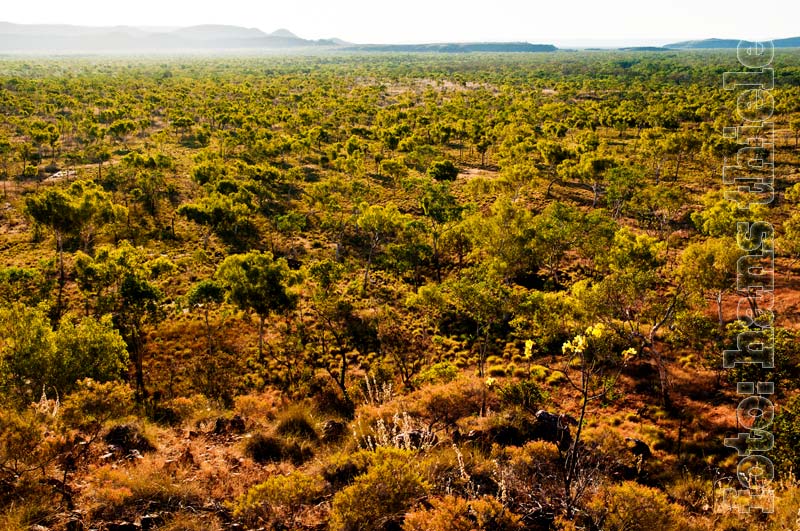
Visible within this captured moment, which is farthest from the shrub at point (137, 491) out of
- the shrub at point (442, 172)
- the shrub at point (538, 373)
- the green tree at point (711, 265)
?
the shrub at point (442, 172)

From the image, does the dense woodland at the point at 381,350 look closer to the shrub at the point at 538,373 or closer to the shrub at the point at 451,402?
the shrub at the point at 451,402

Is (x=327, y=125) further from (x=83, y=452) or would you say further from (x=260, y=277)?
(x=83, y=452)

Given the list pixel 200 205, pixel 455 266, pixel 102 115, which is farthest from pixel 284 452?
pixel 102 115

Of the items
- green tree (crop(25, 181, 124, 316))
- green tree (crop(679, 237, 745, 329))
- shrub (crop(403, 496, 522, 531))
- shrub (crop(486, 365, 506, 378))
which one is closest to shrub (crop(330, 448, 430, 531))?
shrub (crop(403, 496, 522, 531))

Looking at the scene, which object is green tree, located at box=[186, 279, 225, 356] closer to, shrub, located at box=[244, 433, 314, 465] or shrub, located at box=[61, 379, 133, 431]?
shrub, located at box=[61, 379, 133, 431]

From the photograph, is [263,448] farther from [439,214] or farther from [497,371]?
[439,214]
